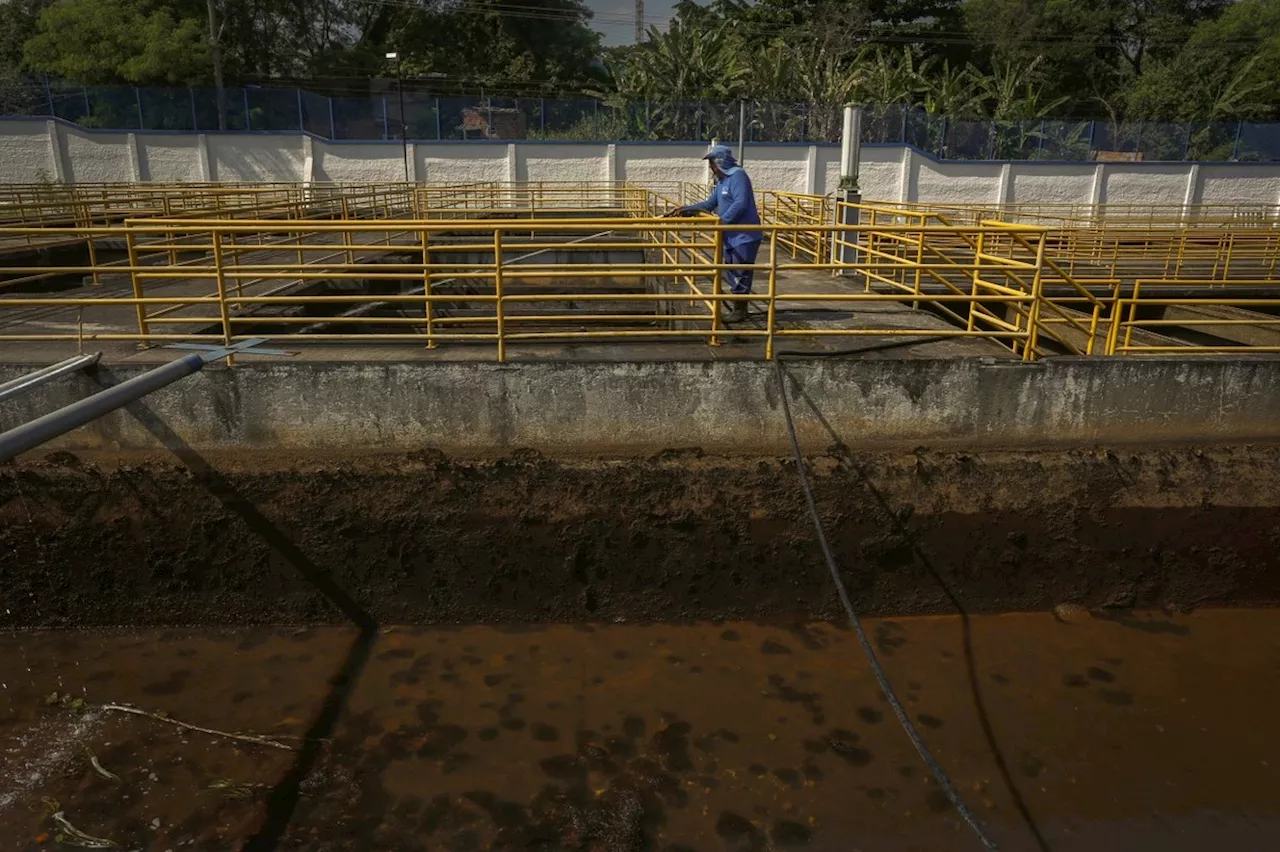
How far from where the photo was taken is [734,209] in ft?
25.1

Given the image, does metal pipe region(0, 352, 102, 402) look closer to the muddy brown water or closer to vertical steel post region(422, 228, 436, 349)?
the muddy brown water

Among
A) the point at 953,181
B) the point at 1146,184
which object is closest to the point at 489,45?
the point at 953,181

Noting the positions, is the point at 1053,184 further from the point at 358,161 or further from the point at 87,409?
the point at 87,409

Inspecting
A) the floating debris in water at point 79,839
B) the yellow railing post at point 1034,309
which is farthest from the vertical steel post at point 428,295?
the yellow railing post at point 1034,309

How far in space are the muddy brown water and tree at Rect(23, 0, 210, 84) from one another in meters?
32.6

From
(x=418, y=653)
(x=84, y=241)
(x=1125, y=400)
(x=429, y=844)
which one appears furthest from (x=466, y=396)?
(x=84, y=241)

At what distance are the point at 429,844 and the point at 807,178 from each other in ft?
78.4

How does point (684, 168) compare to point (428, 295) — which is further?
point (684, 168)

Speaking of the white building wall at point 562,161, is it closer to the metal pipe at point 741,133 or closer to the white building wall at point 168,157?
the metal pipe at point 741,133

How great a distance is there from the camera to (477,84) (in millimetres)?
41812

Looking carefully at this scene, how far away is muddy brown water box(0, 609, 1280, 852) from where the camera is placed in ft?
15.8

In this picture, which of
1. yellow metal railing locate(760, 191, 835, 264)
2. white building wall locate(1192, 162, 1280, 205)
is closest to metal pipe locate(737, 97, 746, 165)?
yellow metal railing locate(760, 191, 835, 264)

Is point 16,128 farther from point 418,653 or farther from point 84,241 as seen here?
point 418,653

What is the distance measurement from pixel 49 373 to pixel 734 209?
569 cm
